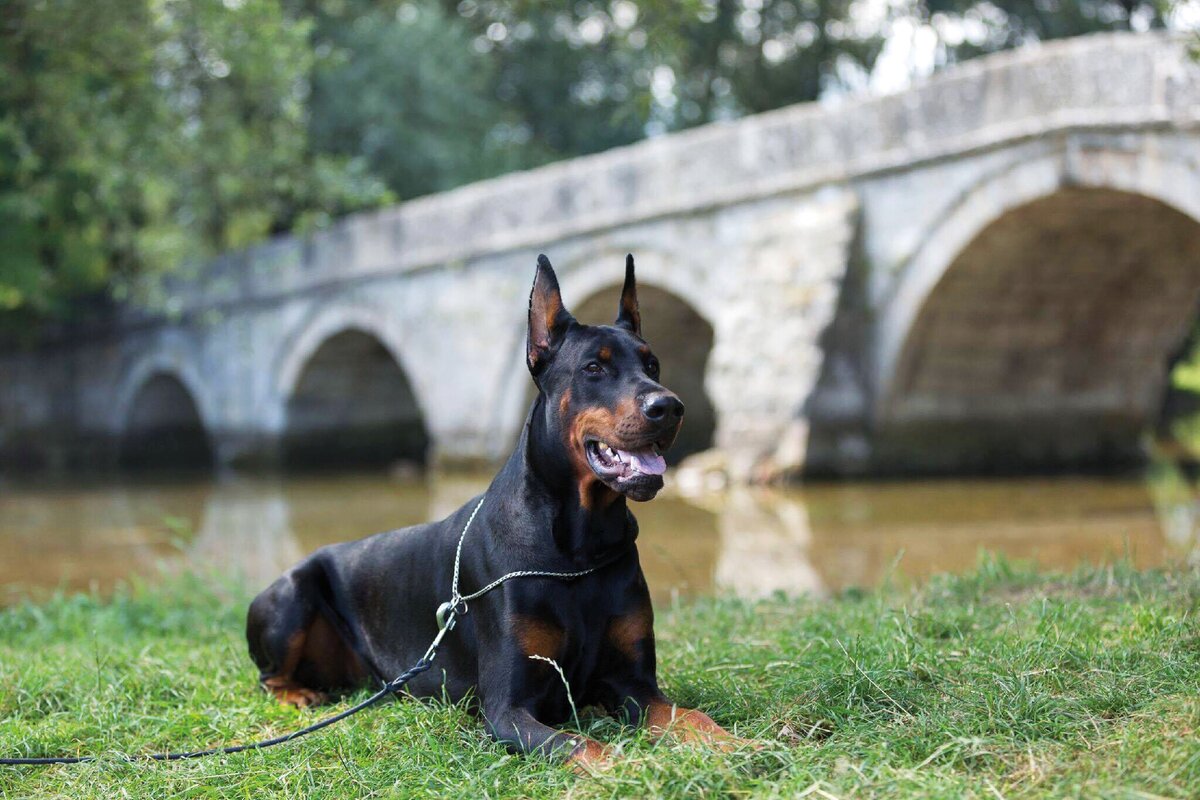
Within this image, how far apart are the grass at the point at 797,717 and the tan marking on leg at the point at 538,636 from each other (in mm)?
238

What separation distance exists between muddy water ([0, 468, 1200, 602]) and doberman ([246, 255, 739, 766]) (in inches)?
115

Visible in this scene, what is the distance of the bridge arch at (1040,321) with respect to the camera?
1123 centimetres

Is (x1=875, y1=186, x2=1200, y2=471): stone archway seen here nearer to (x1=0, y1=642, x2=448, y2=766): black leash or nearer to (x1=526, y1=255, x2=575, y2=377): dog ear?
(x1=526, y1=255, x2=575, y2=377): dog ear

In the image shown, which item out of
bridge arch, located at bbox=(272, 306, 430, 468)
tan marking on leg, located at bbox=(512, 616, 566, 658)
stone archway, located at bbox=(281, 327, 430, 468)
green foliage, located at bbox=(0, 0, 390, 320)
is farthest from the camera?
stone archway, located at bbox=(281, 327, 430, 468)

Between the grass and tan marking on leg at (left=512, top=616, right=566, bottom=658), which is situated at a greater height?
tan marking on leg at (left=512, top=616, right=566, bottom=658)

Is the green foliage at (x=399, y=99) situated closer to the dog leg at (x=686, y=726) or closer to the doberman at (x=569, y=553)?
the doberman at (x=569, y=553)

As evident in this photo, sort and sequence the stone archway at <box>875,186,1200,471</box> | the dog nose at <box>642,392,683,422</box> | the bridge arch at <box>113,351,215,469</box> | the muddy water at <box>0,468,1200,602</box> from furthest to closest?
the bridge arch at <box>113,351,215,469</box>
the stone archway at <box>875,186,1200,471</box>
the muddy water at <box>0,468,1200,602</box>
the dog nose at <box>642,392,683,422</box>

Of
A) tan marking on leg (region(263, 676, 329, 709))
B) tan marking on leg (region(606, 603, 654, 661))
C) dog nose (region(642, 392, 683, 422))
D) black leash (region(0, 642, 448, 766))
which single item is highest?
dog nose (region(642, 392, 683, 422))

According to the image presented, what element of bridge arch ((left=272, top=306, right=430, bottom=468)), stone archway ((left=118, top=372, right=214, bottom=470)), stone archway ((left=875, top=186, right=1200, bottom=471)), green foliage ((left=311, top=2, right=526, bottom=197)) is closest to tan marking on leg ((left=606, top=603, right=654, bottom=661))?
stone archway ((left=875, top=186, right=1200, bottom=471))

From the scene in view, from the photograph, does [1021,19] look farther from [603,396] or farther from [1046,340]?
[603,396]

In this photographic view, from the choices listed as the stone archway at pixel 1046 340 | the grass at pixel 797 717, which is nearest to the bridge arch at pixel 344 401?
the stone archway at pixel 1046 340

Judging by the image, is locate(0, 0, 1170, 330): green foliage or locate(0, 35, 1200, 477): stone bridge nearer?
locate(0, 0, 1170, 330): green foliage

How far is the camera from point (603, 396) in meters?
2.95

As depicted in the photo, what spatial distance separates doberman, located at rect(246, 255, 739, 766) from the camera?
288 cm
